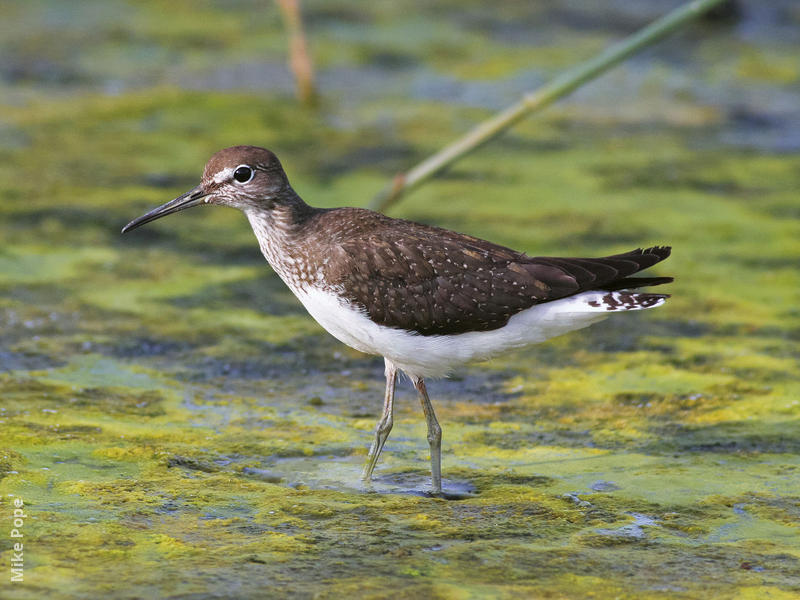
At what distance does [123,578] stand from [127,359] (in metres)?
2.95

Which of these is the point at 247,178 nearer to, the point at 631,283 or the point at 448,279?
the point at 448,279

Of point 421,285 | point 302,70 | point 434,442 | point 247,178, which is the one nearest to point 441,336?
point 421,285

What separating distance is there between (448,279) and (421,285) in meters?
0.15

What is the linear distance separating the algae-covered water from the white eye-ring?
142cm

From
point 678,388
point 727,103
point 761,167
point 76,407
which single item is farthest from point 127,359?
point 727,103

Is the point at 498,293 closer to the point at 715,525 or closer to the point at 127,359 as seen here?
the point at 715,525

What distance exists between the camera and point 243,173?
620cm

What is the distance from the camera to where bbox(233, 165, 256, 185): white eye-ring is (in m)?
6.19

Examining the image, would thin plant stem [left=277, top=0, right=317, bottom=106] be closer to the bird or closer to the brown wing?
the bird

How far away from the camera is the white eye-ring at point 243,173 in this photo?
6188mm

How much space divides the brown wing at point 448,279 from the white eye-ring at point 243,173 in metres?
0.65

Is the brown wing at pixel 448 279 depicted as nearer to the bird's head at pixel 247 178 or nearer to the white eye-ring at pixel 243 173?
the bird's head at pixel 247 178

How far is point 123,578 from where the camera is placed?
4848 mm

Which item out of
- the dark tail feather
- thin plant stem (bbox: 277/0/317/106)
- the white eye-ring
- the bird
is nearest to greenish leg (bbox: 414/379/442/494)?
the bird
